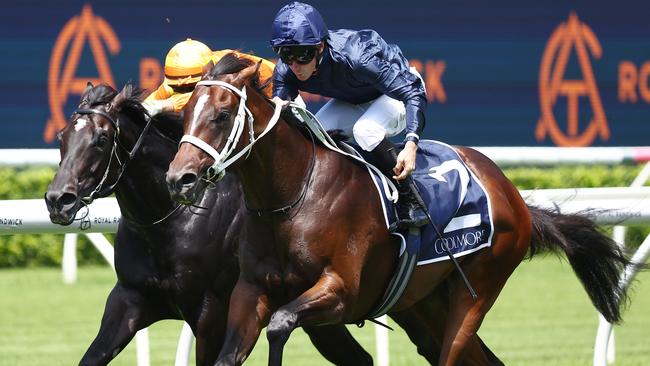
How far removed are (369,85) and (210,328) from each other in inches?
44.5

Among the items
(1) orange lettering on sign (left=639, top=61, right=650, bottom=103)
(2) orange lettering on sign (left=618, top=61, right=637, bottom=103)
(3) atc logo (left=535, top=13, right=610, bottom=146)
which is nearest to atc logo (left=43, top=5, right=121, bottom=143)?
(3) atc logo (left=535, top=13, right=610, bottom=146)

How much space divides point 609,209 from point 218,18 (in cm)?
507

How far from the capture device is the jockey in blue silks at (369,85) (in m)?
4.86

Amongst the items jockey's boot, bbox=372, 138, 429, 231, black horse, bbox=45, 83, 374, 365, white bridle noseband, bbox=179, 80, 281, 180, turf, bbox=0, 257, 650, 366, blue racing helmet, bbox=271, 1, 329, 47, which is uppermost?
blue racing helmet, bbox=271, 1, 329, 47

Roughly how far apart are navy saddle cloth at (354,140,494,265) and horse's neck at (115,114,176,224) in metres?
0.79

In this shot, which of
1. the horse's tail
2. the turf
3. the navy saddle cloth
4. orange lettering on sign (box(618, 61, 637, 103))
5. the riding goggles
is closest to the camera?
the riding goggles

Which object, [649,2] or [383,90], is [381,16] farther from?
[383,90]

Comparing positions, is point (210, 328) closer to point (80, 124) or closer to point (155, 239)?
point (155, 239)

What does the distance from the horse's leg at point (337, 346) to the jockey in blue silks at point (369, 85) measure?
0.80 m

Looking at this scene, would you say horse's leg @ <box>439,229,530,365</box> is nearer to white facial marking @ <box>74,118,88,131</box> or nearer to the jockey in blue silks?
the jockey in blue silks

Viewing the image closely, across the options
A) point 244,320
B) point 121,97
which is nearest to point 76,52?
point 121,97

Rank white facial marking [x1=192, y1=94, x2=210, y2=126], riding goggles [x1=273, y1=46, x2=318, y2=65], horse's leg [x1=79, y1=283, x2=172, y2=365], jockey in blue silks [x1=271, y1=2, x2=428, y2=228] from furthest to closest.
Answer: horse's leg [x1=79, y1=283, x2=172, y2=365]
jockey in blue silks [x1=271, y1=2, x2=428, y2=228]
riding goggles [x1=273, y1=46, x2=318, y2=65]
white facial marking [x1=192, y1=94, x2=210, y2=126]

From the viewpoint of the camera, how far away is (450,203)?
17.3ft

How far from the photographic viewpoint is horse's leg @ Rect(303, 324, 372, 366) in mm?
5590
